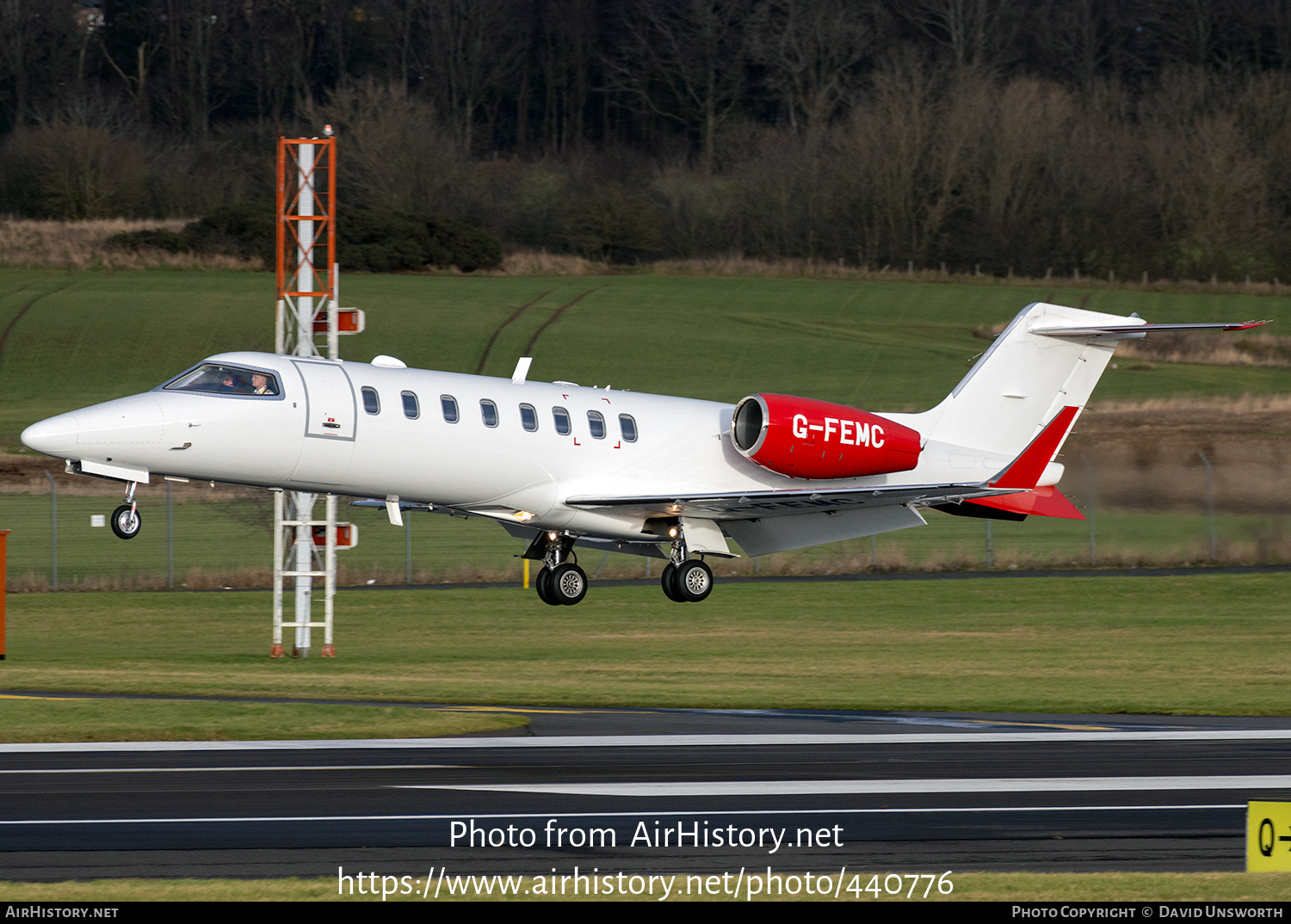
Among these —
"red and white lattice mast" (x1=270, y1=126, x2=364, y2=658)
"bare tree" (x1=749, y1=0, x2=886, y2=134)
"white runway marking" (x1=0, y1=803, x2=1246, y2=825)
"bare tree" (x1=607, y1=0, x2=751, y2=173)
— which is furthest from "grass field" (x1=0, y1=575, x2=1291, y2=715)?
"bare tree" (x1=607, y1=0, x2=751, y2=173)

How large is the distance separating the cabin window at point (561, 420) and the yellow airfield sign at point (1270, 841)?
15817 millimetres

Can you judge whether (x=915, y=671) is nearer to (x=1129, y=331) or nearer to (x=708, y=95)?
(x=1129, y=331)

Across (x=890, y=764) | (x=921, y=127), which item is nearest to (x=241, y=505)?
(x=890, y=764)

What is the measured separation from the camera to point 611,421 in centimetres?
2589

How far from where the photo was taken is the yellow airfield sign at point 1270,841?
1034 cm

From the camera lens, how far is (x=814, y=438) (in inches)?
1033

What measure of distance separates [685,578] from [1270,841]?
16.5 metres

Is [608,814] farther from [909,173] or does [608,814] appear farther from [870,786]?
[909,173]

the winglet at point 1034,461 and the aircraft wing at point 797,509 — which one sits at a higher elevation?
the winglet at point 1034,461

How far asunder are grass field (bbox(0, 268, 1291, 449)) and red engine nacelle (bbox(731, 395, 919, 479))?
4338 centimetres

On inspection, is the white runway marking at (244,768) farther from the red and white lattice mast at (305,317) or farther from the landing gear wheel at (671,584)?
the red and white lattice mast at (305,317)

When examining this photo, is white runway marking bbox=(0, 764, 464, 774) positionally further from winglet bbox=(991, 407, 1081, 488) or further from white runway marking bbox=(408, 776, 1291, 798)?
winglet bbox=(991, 407, 1081, 488)

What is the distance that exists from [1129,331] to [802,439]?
5744mm

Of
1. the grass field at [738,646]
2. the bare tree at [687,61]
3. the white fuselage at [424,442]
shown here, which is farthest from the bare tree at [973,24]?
the white fuselage at [424,442]
